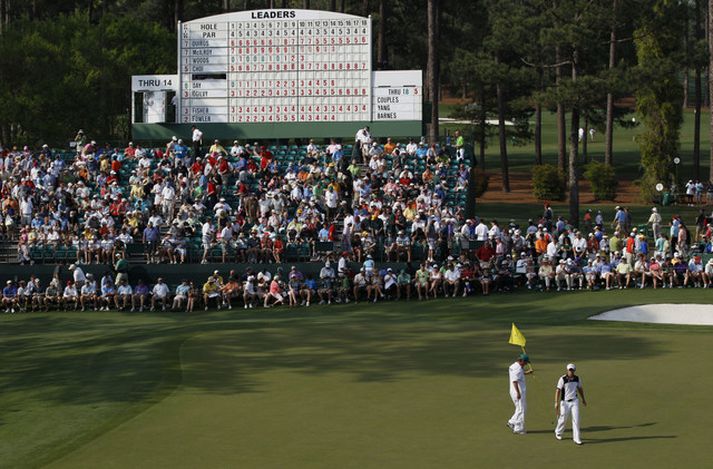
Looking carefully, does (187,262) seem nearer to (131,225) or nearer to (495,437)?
(131,225)

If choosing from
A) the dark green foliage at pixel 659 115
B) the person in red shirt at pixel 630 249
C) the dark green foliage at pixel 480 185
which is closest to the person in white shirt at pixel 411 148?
the person in red shirt at pixel 630 249

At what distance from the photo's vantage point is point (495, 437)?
23.0 metres

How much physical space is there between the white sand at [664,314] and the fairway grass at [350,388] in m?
0.79

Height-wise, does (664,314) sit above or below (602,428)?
above

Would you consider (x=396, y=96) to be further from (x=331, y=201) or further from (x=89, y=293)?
(x=89, y=293)

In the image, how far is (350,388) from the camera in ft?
90.8

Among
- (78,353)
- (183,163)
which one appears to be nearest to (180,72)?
(183,163)

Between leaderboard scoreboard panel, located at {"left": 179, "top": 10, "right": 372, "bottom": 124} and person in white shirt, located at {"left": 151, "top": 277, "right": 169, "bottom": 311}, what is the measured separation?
11.9 meters

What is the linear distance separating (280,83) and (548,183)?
70.5ft

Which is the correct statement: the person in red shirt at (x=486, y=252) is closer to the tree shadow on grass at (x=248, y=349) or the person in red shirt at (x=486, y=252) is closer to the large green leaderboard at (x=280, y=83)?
the tree shadow on grass at (x=248, y=349)

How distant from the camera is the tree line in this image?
2044 inches

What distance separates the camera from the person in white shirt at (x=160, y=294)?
42.1m

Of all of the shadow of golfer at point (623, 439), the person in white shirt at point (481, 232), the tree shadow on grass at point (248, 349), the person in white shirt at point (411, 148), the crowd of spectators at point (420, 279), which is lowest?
the shadow of golfer at point (623, 439)

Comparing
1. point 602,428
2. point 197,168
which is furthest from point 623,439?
point 197,168
